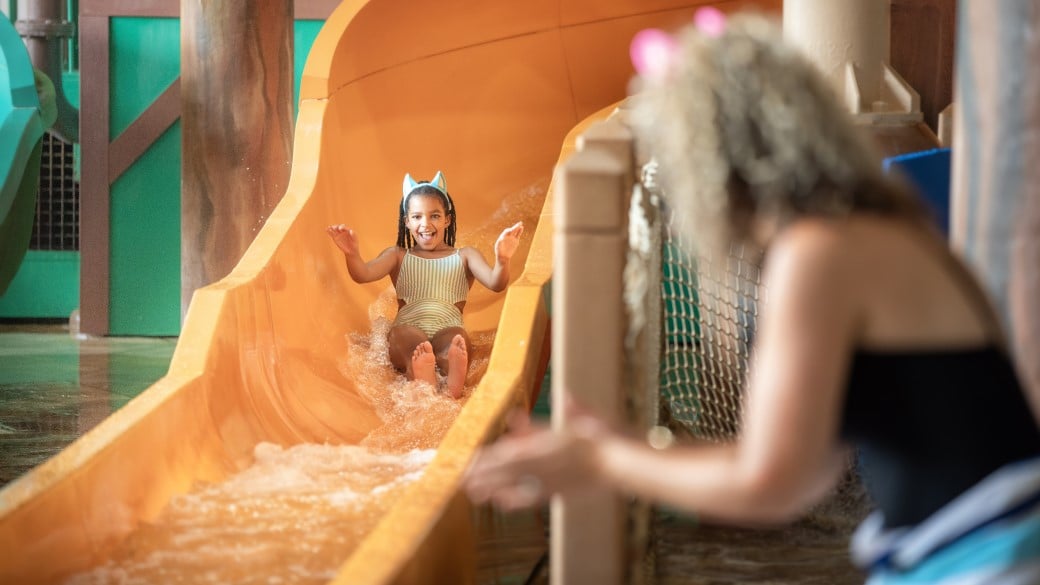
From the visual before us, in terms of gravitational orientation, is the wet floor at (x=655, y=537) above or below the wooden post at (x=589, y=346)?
below

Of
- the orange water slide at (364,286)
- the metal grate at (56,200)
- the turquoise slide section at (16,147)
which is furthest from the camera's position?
the metal grate at (56,200)

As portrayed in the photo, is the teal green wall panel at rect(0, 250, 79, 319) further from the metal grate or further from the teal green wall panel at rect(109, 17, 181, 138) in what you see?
the teal green wall panel at rect(109, 17, 181, 138)

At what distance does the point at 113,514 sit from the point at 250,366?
887 millimetres

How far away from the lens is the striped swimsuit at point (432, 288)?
4082 mm

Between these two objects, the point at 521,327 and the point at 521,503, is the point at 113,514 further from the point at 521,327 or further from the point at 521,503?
the point at 521,503

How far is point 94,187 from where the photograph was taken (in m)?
6.66

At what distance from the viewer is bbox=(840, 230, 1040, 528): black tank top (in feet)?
3.43

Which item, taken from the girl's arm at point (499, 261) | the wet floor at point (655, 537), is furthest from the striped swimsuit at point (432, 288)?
the wet floor at point (655, 537)

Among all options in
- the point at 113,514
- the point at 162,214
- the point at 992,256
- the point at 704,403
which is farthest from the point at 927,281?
the point at 162,214

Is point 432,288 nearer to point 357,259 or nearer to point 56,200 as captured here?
point 357,259

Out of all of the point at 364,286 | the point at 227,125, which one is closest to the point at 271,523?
the point at 364,286

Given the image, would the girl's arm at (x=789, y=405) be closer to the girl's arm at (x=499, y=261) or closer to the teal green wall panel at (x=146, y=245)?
the girl's arm at (x=499, y=261)

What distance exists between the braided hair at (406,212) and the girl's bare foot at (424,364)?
2.03 ft

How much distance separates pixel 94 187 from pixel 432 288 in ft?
10.6
